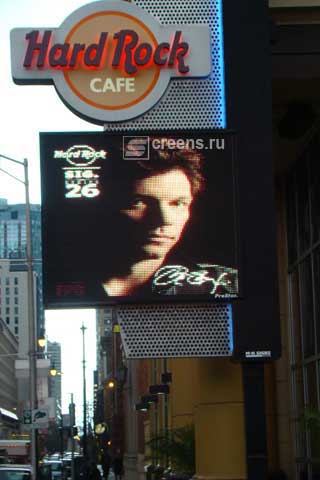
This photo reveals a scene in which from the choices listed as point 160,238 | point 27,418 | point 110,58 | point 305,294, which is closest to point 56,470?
point 27,418

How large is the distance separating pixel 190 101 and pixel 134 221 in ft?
7.26

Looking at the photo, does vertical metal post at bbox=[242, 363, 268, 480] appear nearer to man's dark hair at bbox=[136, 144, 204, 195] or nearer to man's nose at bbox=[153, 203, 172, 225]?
man's nose at bbox=[153, 203, 172, 225]

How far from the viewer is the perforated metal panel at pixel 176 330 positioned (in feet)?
44.9

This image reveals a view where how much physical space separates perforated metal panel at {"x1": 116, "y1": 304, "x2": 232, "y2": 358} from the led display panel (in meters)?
0.67

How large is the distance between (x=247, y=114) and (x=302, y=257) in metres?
6.92

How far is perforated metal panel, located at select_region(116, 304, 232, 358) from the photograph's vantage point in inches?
539

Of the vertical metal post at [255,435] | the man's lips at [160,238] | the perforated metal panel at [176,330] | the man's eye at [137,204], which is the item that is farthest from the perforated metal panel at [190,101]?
the vertical metal post at [255,435]

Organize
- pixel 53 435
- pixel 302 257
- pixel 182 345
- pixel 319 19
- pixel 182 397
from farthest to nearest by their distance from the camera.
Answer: pixel 53 435
pixel 182 397
pixel 302 257
pixel 319 19
pixel 182 345

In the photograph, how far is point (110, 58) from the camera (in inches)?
552

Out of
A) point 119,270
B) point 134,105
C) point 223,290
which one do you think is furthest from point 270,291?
point 134,105

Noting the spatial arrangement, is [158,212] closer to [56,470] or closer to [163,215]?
[163,215]

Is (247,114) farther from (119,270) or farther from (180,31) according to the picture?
(119,270)

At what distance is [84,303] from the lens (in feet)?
42.1
